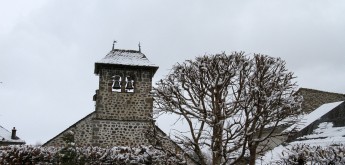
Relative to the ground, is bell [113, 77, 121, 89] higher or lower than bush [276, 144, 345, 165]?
higher

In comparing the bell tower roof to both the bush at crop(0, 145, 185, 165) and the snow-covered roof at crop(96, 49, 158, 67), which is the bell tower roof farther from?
the bush at crop(0, 145, 185, 165)

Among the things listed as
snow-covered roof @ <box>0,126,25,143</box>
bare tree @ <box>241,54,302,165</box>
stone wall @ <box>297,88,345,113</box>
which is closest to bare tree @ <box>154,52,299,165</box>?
bare tree @ <box>241,54,302,165</box>

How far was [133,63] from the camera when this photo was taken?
773 inches

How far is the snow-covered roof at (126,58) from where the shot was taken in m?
19.5

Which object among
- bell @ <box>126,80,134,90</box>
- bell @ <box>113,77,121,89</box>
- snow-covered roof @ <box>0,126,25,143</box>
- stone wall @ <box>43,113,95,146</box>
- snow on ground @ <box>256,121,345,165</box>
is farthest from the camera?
snow-covered roof @ <box>0,126,25,143</box>

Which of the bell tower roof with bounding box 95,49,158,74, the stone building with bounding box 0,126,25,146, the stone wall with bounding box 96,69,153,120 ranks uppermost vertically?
the bell tower roof with bounding box 95,49,158,74

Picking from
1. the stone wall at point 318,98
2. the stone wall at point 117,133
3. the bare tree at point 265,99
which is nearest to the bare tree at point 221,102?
the bare tree at point 265,99

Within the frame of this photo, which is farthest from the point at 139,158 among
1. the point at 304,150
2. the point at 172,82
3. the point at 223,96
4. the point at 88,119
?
the point at 88,119

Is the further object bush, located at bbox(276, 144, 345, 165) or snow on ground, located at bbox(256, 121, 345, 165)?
snow on ground, located at bbox(256, 121, 345, 165)

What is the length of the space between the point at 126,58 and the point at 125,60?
0.76 feet

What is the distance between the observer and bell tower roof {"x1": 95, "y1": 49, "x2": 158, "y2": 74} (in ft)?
63.7

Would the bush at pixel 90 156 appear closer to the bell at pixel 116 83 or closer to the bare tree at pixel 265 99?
the bare tree at pixel 265 99

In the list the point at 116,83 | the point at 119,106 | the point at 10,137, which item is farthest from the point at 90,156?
the point at 10,137

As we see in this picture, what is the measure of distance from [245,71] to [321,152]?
9.85ft
